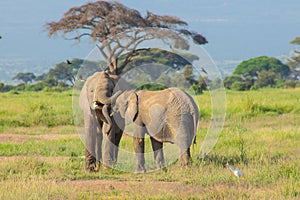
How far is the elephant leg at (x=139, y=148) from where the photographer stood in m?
7.91

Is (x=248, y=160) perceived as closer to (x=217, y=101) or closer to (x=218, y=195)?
(x=217, y=101)

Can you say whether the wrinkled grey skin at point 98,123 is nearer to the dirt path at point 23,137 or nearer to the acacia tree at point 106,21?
the dirt path at point 23,137

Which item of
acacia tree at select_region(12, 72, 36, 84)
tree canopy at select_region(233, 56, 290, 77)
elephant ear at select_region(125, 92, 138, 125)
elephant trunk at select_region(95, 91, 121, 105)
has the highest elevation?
elephant trunk at select_region(95, 91, 121, 105)

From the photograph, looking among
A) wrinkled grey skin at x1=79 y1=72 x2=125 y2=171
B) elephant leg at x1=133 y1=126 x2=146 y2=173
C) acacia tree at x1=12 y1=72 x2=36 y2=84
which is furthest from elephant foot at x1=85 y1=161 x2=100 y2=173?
acacia tree at x1=12 y1=72 x2=36 y2=84

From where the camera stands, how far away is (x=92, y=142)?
310 inches

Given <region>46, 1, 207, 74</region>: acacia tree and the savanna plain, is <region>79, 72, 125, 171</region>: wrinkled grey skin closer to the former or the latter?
the savanna plain

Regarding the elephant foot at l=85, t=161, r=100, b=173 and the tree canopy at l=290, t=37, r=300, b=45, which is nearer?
the elephant foot at l=85, t=161, r=100, b=173

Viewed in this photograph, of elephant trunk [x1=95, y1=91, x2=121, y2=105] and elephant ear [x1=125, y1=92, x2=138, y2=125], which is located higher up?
elephant trunk [x1=95, y1=91, x2=121, y2=105]

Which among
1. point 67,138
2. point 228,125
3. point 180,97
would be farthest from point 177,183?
point 228,125

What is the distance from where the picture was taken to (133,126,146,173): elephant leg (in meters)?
7.91

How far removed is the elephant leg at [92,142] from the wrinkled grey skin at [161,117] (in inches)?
11.6

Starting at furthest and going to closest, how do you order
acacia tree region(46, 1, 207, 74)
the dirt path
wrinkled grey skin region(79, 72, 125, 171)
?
1. acacia tree region(46, 1, 207, 74)
2. the dirt path
3. wrinkled grey skin region(79, 72, 125, 171)

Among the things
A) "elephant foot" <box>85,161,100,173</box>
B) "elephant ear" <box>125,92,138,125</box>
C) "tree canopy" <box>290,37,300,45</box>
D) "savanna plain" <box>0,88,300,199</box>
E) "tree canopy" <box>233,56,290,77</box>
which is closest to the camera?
"savanna plain" <box>0,88,300,199</box>

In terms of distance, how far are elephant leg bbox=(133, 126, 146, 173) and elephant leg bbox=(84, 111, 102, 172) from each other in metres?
0.48
